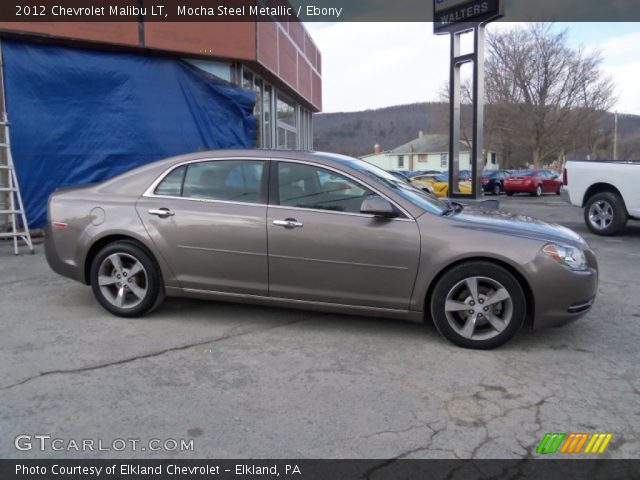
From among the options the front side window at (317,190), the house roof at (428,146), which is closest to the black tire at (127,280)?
the front side window at (317,190)

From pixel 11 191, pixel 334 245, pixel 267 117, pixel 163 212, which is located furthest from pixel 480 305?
pixel 267 117

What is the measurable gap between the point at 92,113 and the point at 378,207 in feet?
23.4

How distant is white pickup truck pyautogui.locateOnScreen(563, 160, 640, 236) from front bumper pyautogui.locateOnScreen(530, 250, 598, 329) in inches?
255

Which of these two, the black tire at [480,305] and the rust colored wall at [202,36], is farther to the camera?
the rust colored wall at [202,36]

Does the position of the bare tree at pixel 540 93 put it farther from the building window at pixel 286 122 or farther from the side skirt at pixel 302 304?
the side skirt at pixel 302 304

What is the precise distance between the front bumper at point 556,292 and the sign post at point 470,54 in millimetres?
5890

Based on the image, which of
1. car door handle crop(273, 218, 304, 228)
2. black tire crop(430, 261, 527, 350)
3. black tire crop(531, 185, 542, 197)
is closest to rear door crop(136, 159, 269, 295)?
Answer: car door handle crop(273, 218, 304, 228)

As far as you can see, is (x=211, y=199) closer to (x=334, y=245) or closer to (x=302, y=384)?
(x=334, y=245)

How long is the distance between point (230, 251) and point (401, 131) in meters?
95.0

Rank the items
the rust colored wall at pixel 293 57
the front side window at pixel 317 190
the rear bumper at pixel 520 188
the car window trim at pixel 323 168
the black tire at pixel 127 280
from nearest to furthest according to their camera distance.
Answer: the car window trim at pixel 323 168
the front side window at pixel 317 190
the black tire at pixel 127 280
the rust colored wall at pixel 293 57
the rear bumper at pixel 520 188

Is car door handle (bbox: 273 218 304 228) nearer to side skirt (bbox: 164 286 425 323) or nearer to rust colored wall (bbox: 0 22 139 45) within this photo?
side skirt (bbox: 164 286 425 323)
